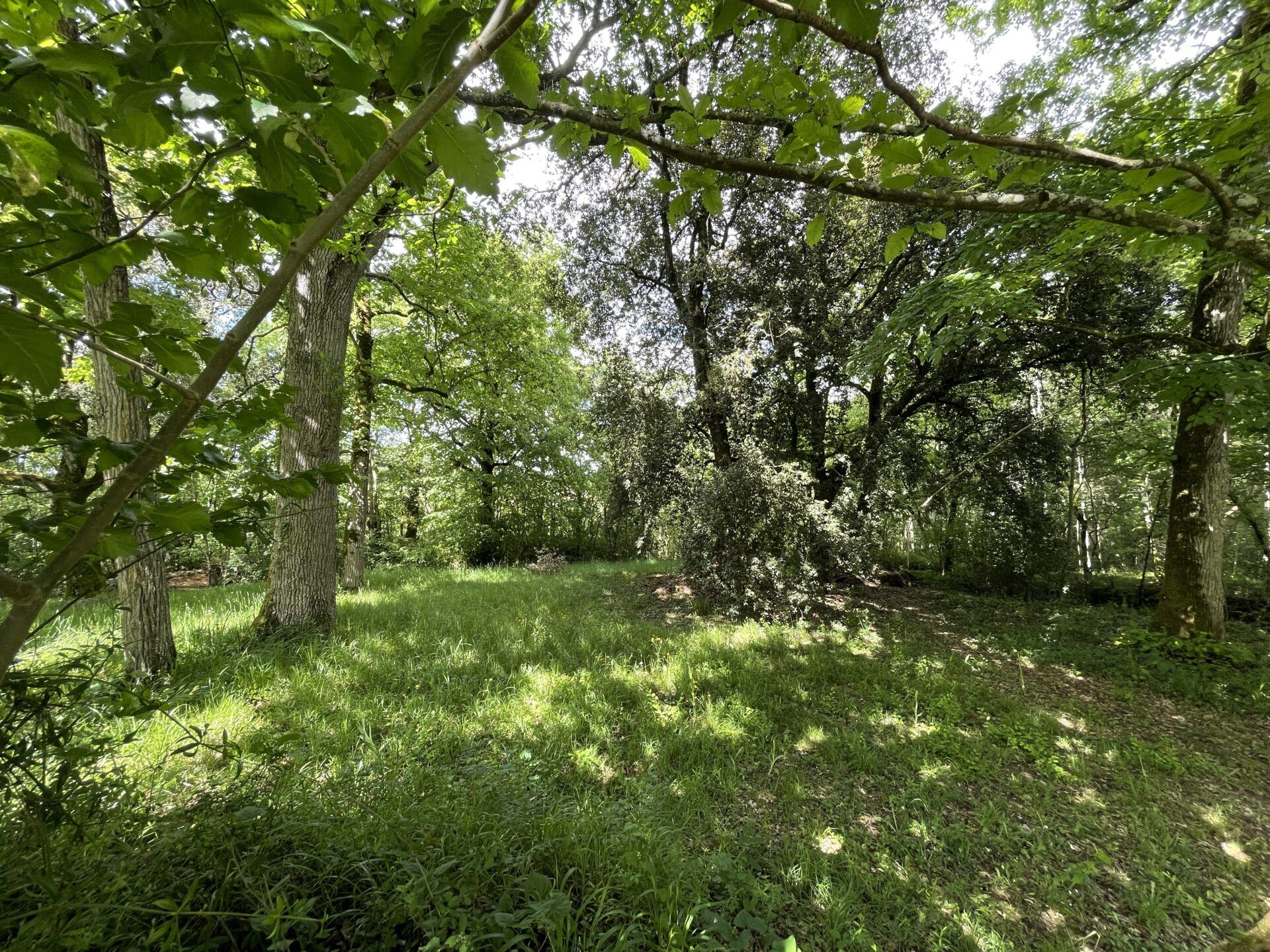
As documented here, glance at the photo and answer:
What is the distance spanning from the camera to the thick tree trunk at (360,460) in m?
6.88

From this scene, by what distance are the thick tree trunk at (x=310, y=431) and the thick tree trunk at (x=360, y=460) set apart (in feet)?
7.62

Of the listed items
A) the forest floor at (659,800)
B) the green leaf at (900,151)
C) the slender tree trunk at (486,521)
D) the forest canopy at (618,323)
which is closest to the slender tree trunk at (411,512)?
the forest canopy at (618,323)

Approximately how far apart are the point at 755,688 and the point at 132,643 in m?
5.05

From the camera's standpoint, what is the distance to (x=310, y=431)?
4387mm

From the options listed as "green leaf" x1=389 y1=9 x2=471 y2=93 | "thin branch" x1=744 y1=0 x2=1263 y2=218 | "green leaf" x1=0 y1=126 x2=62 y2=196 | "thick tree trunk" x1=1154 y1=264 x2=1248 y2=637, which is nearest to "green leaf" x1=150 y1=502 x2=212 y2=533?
"green leaf" x1=0 y1=126 x2=62 y2=196

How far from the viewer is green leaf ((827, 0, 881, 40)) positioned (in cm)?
85

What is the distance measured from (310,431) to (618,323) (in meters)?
6.14

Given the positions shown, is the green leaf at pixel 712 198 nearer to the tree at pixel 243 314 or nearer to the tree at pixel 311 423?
the tree at pixel 243 314

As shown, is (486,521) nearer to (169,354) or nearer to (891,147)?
(169,354)

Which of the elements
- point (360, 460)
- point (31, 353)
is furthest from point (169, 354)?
point (360, 460)

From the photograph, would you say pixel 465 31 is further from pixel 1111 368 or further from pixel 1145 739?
pixel 1111 368

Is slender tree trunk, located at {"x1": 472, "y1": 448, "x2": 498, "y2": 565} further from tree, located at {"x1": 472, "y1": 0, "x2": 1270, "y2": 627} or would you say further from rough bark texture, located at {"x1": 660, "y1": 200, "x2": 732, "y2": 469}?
tree, located at {"x1": 472, "y1": 0, "x2": 1270, "y2": 627}

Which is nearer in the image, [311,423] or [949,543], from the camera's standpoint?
[311,423]

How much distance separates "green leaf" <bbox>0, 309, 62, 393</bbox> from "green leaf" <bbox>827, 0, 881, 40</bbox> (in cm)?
141
